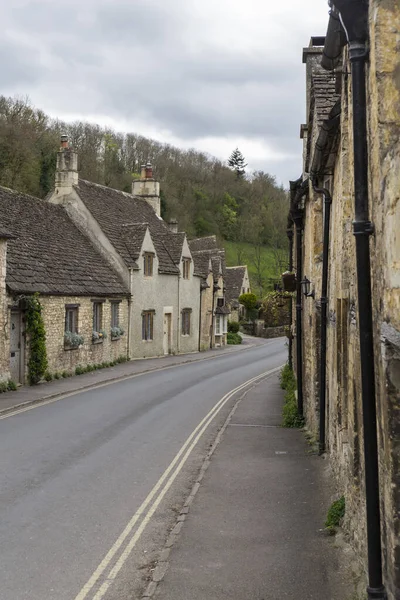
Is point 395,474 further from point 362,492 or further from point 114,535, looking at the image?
point 114,535

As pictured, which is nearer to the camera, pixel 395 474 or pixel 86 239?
pixel 395 474

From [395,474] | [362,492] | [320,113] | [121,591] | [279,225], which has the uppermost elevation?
[279,225]

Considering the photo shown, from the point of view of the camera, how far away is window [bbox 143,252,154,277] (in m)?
35.4

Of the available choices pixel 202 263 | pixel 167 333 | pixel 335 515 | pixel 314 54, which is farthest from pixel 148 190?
pixel 335 515

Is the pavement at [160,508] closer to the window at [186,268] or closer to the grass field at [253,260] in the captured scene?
the window at [186,268]

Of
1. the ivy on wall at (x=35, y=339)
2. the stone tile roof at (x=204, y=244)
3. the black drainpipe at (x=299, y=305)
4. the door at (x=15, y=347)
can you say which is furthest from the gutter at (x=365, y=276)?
the stone tile roof at (x=204, y=244)

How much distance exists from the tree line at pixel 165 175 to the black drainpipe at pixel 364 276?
44.5 m

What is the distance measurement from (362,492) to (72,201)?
30.4m

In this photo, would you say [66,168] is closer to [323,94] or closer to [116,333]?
[116,333]

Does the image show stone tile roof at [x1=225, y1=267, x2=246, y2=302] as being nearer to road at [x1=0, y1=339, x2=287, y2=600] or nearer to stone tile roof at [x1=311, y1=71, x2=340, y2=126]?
road at [x1=0, y1=339, x2=287, y2=600]

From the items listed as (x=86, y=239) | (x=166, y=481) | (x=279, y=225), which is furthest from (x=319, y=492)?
(x=279, y=225)

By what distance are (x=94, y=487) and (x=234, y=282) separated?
62.3 metres

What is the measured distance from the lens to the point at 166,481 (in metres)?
10.3

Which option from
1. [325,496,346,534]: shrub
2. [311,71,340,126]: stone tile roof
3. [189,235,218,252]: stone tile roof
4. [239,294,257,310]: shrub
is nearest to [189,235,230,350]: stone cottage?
[189,235,218,252]: stone tile roof
